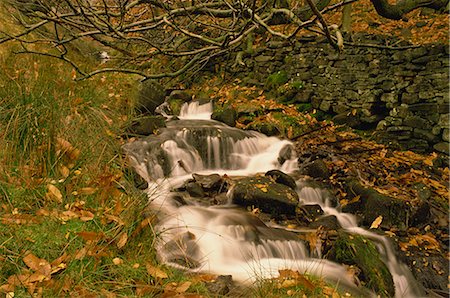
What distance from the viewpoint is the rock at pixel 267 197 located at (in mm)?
5297

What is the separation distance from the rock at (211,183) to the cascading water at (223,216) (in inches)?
14.9

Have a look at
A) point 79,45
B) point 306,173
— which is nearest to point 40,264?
point 306,173

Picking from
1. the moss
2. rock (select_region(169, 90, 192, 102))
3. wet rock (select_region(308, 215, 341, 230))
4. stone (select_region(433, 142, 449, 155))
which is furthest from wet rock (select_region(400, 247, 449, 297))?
rock (select_region(169, 90, 192, 102))

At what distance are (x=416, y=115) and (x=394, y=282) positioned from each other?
4.60 m

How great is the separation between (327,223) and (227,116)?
453 cm

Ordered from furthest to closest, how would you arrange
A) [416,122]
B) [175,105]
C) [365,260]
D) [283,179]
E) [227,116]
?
[175,105], [227,116], [416,122], [283,179], [365,260]

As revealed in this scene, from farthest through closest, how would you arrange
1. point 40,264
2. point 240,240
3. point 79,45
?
1. point 79,45
2. point 240,240
3. point 40,264

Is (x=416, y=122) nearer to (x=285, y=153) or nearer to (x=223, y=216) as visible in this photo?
(x=285, y=153)

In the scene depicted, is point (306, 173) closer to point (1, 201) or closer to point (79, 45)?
point (1, 201)

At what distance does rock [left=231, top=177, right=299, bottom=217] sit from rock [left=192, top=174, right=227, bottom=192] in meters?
0.38

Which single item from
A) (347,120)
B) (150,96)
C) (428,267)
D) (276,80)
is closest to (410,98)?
(347,120)

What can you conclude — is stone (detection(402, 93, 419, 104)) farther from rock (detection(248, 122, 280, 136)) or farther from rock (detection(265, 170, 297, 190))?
rock (detection(265, 170, 297, 190))

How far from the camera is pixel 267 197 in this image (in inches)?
210

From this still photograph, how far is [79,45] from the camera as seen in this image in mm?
9789
